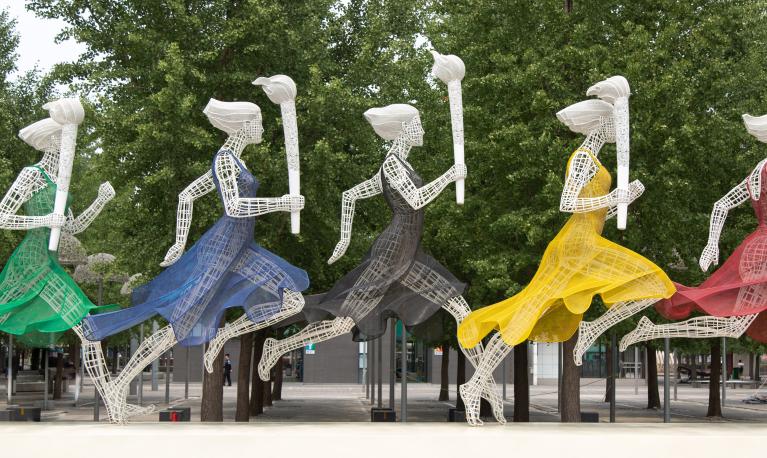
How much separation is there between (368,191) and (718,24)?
9.77 m

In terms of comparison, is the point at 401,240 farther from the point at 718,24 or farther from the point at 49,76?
the point at 49,76

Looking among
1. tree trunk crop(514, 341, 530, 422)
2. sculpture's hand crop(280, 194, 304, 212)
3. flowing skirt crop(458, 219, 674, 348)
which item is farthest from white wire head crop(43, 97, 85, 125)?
tree trunk crop(514, 341, 530, 422)

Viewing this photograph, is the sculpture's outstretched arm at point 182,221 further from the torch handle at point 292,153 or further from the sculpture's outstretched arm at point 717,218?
the sculpture's outstretched arm at point 717,218

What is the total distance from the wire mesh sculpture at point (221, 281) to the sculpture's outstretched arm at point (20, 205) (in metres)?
1.63

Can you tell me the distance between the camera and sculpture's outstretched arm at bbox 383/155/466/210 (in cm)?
1409

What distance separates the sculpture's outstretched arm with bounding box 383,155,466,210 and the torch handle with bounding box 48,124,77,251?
15.5 feet

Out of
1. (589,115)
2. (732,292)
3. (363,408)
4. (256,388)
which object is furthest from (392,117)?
(363,408)

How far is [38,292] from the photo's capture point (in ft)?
47.5

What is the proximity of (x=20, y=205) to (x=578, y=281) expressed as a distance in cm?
823

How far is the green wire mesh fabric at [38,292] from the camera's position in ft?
47.3

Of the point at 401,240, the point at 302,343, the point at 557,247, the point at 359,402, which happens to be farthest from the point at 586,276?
the point at 359,402

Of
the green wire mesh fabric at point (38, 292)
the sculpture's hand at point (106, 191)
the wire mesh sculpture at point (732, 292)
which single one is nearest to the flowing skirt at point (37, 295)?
the green wire mesh fabric at point (38, 292)

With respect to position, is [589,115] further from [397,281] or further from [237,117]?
[237,117]

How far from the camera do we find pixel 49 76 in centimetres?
2228
